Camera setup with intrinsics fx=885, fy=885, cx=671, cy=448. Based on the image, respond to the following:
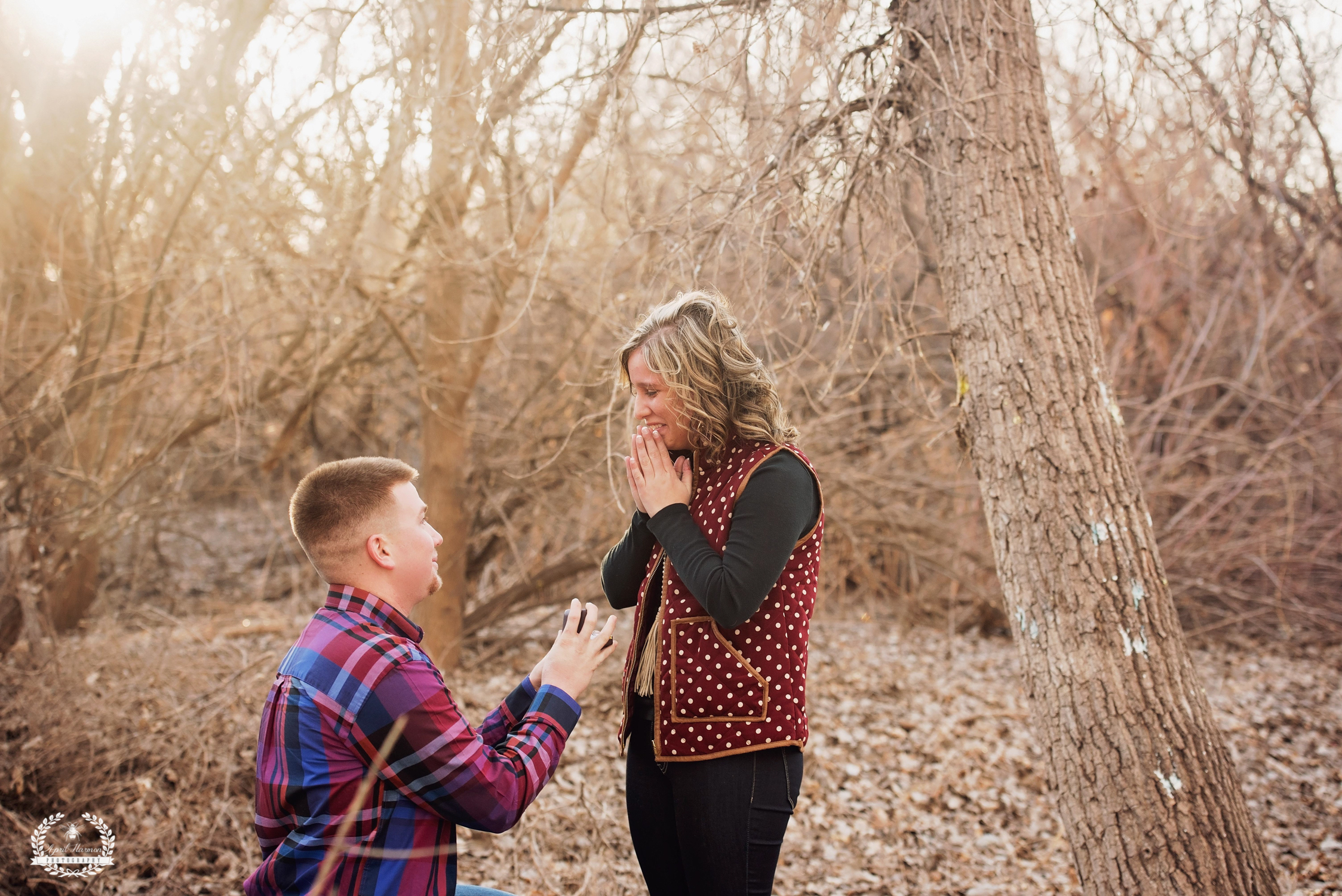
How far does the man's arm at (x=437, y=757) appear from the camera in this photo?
4.83 feet

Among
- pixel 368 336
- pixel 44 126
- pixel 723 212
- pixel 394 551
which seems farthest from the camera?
pixel 368 336

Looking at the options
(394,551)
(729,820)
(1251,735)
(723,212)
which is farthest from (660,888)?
(1251,735)

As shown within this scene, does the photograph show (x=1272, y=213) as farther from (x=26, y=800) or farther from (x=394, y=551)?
(x=26, y=800)

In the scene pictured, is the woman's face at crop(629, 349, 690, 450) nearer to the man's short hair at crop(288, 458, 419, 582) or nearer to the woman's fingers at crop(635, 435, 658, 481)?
the woman's fingers at crop(635, 435, 658, 481)

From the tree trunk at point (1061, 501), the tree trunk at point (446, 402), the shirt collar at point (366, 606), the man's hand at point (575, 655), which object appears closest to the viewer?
the shirt collar at point (366, 606)

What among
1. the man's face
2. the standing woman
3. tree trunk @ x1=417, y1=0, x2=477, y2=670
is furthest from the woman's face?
tree trunk @ x1=417, y1=0, x2=477, y2=670

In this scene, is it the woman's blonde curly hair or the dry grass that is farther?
the dry grass

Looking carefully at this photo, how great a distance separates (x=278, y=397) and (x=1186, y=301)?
8.43m

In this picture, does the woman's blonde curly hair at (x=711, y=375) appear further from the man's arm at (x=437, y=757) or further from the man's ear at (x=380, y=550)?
the man's arm at (x=437, y=757)

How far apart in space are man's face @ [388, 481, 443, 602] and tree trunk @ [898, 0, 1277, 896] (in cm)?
168

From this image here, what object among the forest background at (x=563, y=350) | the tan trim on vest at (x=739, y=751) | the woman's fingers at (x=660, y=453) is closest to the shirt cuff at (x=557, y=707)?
the tan trim on vest at (x=739, y=751)

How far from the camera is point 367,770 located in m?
1.51

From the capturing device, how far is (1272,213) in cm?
812

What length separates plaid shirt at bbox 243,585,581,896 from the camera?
148 cm
